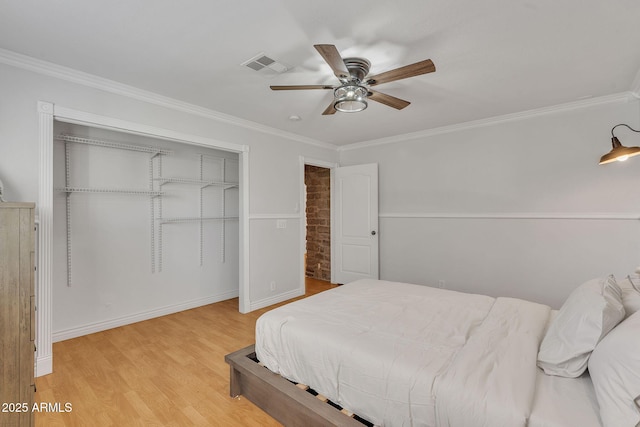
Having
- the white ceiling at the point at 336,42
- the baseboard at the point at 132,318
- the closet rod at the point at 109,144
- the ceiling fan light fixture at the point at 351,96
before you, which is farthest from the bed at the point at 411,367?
the closet rod at the point at 109,144

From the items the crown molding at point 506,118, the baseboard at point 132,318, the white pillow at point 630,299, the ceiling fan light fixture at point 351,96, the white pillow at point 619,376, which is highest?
the crown molding at point 506,118

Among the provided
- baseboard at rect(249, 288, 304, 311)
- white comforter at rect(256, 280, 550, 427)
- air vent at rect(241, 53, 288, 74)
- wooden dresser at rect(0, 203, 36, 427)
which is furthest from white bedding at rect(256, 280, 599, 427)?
air vent at rect(241, 53, 288, 74)

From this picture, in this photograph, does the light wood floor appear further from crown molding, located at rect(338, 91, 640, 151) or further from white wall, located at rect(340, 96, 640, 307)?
crown molding, located at rect(338, 91, 640, 151)

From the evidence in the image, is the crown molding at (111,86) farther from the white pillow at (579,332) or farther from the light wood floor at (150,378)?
the white pillow at (579,332)

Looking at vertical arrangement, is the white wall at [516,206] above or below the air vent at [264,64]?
below

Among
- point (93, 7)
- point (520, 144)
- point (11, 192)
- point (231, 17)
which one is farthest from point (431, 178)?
point (11, 192)

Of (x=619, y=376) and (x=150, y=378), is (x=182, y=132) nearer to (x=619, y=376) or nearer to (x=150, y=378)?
(x=150, y=378)

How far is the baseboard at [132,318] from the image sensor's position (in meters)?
3.01

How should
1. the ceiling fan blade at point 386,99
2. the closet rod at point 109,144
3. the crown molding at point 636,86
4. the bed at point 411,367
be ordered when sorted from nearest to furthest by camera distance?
the bed at point 411,367 < the ceiling fan blade at point 386,99 < the crown molding at point 636,86 < the closet rod at point 109,144

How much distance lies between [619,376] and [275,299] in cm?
361

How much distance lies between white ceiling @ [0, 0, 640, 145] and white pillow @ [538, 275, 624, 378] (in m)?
1.63

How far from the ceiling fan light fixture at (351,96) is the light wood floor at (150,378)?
2249 millimetres

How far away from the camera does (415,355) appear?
1499 millimetres

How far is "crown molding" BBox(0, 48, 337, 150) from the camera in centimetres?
226
